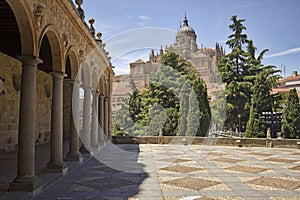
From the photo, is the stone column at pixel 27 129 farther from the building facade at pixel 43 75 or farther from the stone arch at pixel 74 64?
the stone arch at pixel 74 64

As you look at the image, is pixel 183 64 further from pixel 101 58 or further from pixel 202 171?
pixel 202 171

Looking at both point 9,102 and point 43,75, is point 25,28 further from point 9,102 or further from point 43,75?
point 43,75

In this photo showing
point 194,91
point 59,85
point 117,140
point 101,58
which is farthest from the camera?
point 194,91

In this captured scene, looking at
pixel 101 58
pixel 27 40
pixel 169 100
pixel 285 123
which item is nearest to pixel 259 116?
pixel 285 123

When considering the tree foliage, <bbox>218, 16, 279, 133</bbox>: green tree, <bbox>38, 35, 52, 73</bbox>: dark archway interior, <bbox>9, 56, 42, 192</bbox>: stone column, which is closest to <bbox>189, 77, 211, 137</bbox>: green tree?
the tree foliage

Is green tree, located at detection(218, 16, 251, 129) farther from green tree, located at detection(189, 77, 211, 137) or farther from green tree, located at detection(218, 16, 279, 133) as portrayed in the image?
green tree, located at detection(189, 77, 211, 137)

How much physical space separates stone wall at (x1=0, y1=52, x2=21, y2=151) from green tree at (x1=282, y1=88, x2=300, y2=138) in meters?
17.9

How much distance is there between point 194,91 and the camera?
20750 mm

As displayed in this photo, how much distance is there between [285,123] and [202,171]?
14610 mm

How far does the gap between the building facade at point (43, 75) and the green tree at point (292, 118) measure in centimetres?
1387

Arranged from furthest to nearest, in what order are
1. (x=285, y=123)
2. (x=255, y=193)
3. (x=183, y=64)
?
(x=183, y=64), (x=285, y=123), (x=255, y=193)

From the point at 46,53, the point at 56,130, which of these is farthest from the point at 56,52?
the point at 46,53

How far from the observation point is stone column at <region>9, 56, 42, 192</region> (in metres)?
4.86

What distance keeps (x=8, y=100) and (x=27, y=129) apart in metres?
5.90
